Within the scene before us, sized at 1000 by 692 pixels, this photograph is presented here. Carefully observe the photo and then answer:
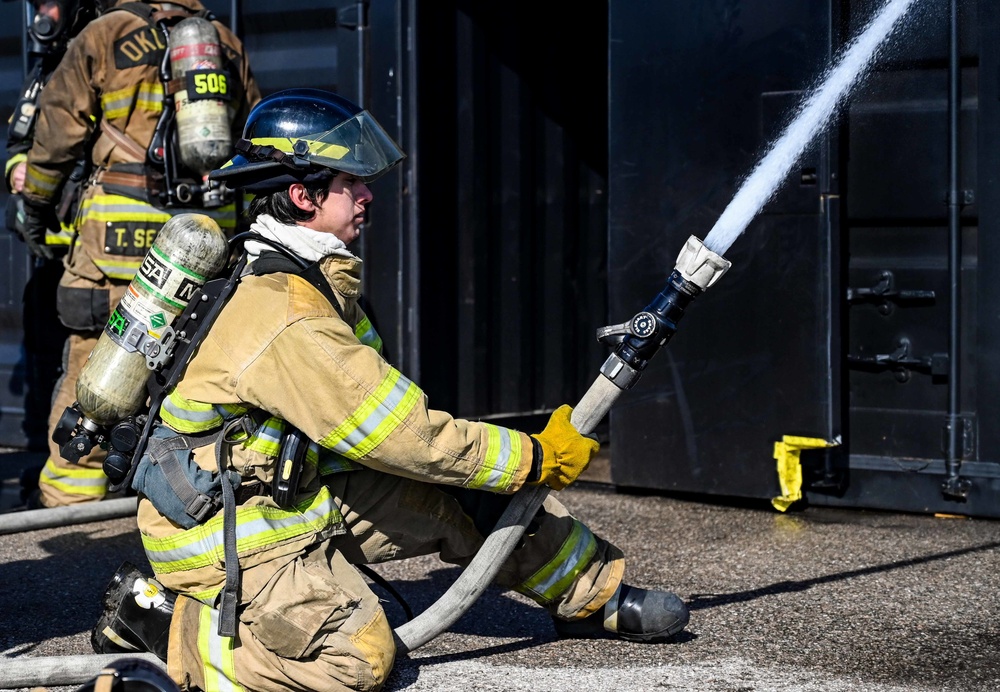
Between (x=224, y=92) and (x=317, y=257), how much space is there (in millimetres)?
1937

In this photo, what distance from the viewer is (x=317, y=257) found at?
302cm

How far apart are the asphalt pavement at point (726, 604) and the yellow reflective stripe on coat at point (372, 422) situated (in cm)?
68

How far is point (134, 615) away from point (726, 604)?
162 cm

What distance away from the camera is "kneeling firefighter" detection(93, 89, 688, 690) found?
9.32ft

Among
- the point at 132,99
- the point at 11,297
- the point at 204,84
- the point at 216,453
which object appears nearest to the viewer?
the point at 216,453

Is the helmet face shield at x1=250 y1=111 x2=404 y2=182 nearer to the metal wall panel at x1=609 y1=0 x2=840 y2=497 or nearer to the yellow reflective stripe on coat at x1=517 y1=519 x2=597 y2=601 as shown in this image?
the yellow reflective stripe on coat at x1=517 y1=519 x2=597 y2=601

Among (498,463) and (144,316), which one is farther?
(144,316)

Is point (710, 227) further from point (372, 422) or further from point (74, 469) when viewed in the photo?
point (74, 469)

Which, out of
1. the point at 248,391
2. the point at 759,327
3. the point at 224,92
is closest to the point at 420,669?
the point at 248,391

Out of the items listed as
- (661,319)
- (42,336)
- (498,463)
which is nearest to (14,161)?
(42,336)

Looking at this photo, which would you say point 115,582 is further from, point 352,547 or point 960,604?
point 960,604

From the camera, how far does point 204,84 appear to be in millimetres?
4699

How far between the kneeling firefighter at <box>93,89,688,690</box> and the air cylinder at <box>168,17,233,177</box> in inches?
64.7

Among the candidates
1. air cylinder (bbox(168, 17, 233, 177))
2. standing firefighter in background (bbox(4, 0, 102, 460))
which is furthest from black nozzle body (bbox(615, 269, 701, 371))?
standing firefighter in background (bbox(4, 0, 102, 460))
